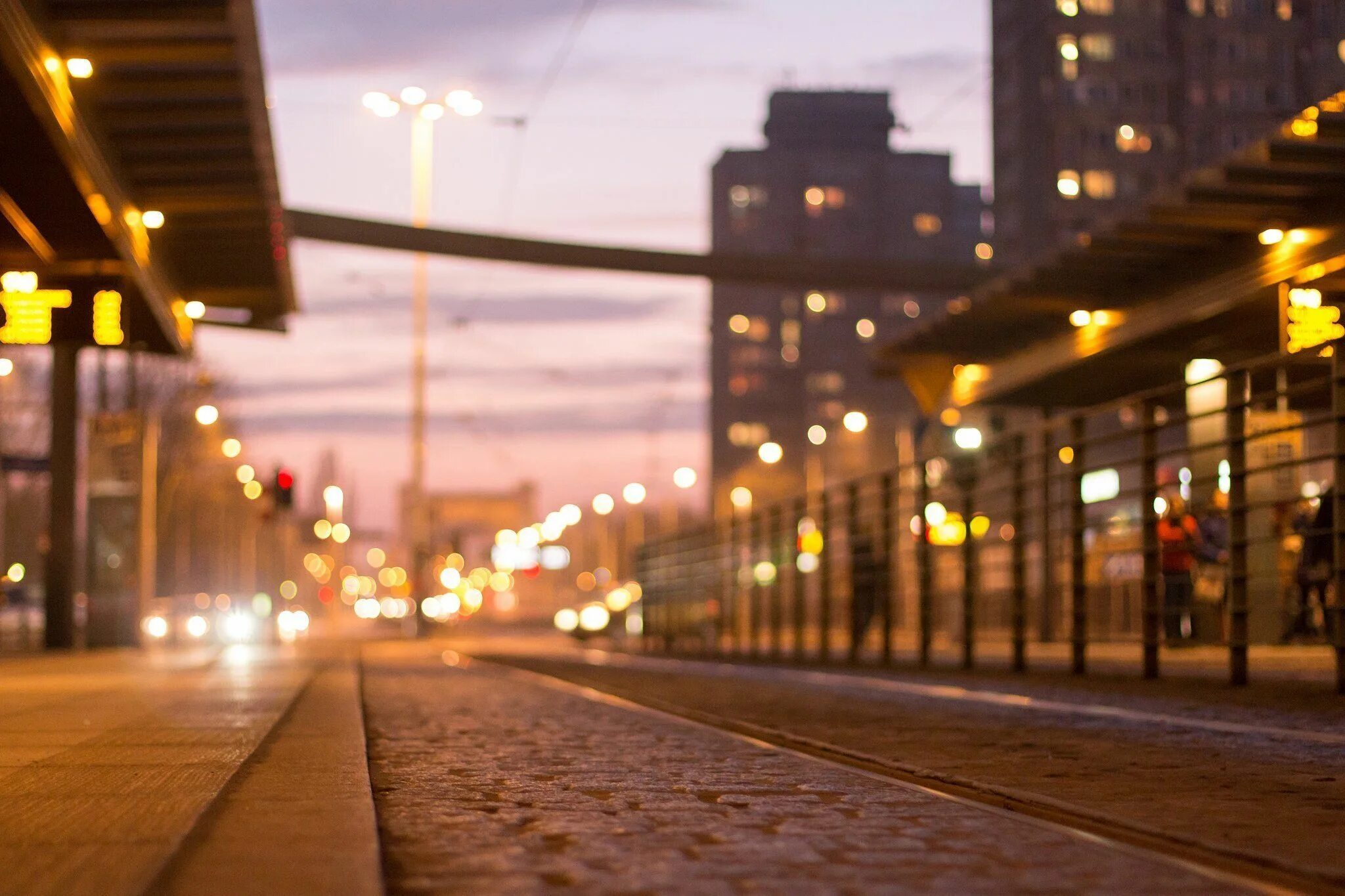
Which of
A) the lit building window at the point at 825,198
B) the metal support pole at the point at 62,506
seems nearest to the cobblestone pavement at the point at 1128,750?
the metal support pole at the point at 62,506

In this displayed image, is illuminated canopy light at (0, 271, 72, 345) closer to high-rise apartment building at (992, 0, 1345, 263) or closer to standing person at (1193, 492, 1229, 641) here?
standing person at (1193, 492, 1229, 641)

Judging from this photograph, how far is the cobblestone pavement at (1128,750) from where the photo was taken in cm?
611

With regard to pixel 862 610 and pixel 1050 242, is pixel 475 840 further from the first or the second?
pixel 1050 242

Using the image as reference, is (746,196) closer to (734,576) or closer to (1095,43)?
(1095,43)

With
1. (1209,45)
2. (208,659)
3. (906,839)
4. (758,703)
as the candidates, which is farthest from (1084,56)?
(906,839)

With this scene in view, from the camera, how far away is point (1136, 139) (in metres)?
98.8

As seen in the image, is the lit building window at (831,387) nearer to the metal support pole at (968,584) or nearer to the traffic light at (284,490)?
the traffic light at (284,490)

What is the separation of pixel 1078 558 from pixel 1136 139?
88.7 metres

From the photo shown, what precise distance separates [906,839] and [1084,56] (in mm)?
95921

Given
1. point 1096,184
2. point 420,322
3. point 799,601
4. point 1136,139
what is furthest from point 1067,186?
point 799,601

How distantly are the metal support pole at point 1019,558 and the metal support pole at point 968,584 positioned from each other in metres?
0.94

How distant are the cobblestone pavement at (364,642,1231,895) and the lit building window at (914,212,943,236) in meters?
144

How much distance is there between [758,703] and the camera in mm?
13789

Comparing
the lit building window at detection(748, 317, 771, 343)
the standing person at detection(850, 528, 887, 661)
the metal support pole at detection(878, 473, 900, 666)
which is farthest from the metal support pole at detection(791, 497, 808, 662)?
the lit building window at detection(748, 317, 771, 343)
